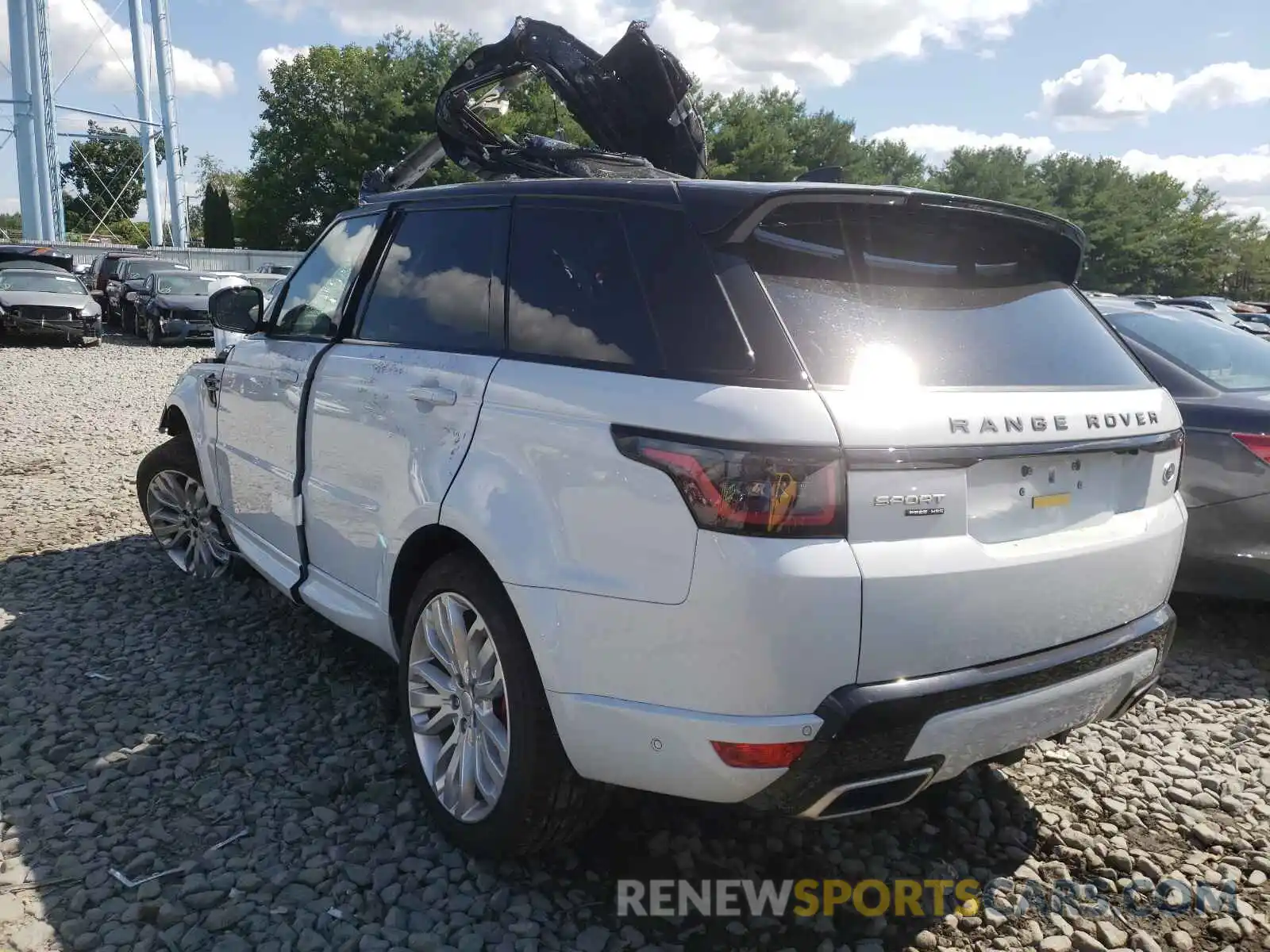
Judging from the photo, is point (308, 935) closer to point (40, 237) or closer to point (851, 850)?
point (851, 850)

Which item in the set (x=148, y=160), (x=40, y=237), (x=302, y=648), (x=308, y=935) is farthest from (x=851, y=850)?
(x=148, y=160)

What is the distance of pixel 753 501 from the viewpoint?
2.05 m

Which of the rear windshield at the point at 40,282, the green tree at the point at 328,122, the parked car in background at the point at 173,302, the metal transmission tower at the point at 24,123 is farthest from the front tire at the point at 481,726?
the green tree at the point at 328,122

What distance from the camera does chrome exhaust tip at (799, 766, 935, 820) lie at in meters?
2.15

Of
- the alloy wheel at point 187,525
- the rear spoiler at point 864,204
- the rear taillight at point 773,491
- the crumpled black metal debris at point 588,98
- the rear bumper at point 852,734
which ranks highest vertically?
the crumpled black metal debris at point 588,98

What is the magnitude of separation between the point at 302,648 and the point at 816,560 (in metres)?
3.02

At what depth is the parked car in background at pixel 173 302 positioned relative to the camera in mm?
19438

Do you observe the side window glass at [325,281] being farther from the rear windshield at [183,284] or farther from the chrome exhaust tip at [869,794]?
the rear windshield at [183,284]

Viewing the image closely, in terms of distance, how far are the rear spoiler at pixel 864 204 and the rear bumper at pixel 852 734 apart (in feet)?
3.53

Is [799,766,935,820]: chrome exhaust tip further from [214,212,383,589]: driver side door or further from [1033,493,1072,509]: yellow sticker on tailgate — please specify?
[214,212,383,589]: driver side door

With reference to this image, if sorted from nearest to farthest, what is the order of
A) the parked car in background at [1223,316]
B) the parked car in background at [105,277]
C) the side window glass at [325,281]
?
the side window glass at [325,281], the parked car in background at [1223,316], the parked car in background at [105,277]

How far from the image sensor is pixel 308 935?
247cm

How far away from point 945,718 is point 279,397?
2.82 meters

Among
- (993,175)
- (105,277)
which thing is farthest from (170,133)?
(993,175)
